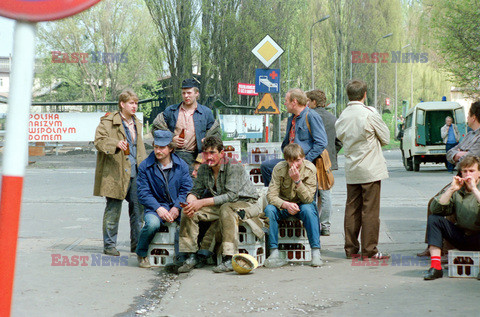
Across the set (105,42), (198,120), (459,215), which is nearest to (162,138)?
(198,120)

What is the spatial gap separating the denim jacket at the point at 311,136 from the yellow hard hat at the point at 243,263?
1.73 m

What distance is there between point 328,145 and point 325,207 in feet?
2.89

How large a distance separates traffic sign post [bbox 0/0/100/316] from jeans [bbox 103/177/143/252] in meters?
5.66

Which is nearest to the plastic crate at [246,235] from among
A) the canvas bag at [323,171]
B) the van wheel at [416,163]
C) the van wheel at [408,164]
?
the canvas bag at [323,171]

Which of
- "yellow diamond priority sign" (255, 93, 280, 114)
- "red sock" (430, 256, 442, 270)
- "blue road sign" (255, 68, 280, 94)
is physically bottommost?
"red sock" (430, 256, 442, 270)

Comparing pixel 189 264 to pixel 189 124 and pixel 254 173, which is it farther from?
pixel 254 173

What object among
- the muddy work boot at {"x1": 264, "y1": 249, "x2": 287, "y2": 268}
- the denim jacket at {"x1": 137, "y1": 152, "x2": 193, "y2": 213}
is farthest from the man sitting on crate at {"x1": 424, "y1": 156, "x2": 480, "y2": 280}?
the denim jacket at {"x1": 137, "y1": 152, "x2": 193, "y2": 213}

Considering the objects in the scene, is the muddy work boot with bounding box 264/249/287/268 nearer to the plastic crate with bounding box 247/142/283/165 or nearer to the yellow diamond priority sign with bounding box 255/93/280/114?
the plastic crate with bounding box 247/142/283/165

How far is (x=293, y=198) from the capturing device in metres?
7.27

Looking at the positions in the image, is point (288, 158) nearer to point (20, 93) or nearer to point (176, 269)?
point (176, 269)

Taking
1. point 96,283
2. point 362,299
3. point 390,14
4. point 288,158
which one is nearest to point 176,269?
point 96,283

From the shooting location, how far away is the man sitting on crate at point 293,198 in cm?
708

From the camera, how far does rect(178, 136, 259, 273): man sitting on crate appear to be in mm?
6844

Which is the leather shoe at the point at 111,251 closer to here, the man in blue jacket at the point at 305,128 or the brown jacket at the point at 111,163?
the brown jacket at the point at 111,163
